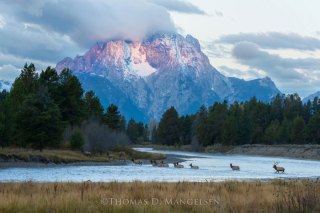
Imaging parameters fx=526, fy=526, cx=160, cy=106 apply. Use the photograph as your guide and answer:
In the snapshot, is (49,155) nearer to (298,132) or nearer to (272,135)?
(298,132)

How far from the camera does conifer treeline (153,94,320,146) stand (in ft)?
511

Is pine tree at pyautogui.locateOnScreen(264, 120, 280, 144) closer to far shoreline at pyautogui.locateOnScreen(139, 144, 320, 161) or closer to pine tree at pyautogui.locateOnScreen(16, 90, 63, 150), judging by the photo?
far shoreline at pyautogui.locateOnScreen(139, 144, 320, 161)

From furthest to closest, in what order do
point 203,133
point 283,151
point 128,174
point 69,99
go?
point 203,133 < point 283,151 < point 69,99 < point 128,174

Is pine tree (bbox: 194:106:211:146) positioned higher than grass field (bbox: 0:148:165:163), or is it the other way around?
pine tree (bbox: 194:106:211:146)

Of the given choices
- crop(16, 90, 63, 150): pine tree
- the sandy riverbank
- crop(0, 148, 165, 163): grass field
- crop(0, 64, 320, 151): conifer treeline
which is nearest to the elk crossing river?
crop(0, 148, 165, 163): grass field

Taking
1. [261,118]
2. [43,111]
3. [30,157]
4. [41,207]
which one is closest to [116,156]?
[43,111]

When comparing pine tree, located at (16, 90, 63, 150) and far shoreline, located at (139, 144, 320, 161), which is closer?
pine tree, located at (16, 90, 63, 150)

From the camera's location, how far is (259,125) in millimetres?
181625

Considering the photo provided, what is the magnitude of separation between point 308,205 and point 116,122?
120811mm

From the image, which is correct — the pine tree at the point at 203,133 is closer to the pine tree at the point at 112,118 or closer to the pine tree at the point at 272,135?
the pine tree at the point at 272,135

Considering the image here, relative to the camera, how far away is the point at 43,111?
7806 cm

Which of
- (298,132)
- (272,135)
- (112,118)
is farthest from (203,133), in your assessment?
(112,118)

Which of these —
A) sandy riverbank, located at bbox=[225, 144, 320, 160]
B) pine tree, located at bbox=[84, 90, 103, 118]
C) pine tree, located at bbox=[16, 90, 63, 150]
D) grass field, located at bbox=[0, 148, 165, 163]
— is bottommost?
grass field, located at bbox=[0, 148, 165, 163]

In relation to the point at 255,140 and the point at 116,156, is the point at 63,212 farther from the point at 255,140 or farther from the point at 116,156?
the point at 255,140
